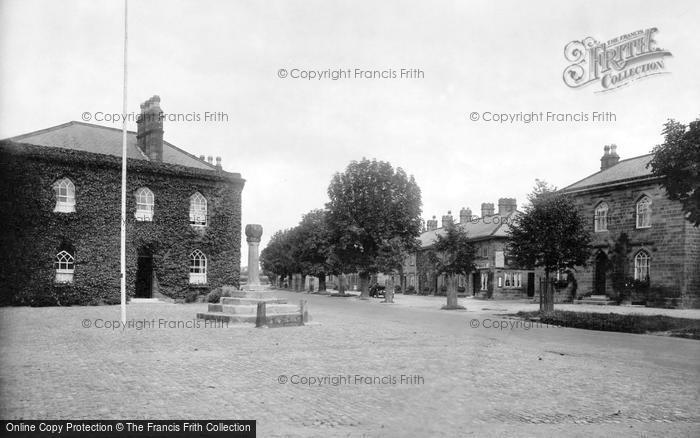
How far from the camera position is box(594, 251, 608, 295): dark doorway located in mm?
35688

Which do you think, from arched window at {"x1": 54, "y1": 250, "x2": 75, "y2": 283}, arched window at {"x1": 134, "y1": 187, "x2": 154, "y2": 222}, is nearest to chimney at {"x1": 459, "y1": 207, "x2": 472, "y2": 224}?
arched window at {"x1": 134, "y1": 187, "x2": 154, "y2": 222}

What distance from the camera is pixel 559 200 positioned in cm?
2419

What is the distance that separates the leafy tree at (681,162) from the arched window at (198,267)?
904 inches

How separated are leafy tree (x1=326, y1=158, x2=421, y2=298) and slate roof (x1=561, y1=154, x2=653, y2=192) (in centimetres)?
1239

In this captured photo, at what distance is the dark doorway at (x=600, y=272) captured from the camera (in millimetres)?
35688

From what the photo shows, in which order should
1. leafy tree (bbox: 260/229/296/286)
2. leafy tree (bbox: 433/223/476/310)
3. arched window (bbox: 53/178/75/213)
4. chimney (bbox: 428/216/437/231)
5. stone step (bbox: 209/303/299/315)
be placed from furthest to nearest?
1. chimney (bbox: 428/216/437/231)
2. leafy tree (bbox: 260/229/296/286)
3. leafy tree (bbox: 433/223/476/310)
4. arched window (bbox: 53/178/75/213)
5. stone step (bbox: 209/303/299/315)

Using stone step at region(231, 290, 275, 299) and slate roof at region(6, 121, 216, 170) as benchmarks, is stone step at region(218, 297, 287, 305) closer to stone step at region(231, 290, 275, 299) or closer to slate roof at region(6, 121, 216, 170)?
stone step at region(231, 290, 275, 299)

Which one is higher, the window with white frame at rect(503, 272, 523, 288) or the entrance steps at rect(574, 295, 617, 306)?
the window with white frame at rect(503, 272, 523, 288)

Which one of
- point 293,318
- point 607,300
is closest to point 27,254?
point 293,318

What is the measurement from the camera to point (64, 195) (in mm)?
26797

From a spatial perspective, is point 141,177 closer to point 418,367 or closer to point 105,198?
point 105,198

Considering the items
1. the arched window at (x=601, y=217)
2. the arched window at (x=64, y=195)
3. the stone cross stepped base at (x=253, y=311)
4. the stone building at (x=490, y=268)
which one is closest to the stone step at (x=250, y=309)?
the stone cross stepped base at (x=253, y=311)

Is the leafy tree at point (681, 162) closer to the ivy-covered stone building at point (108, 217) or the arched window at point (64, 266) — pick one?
the ivy-covered stone building at point (108, 217)

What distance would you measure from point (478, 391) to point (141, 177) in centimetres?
2495
